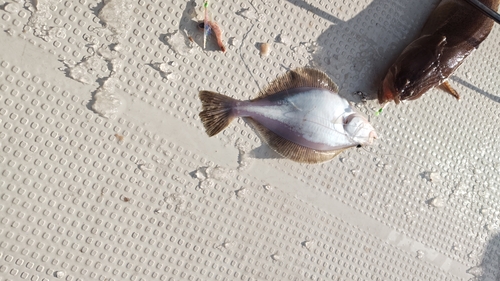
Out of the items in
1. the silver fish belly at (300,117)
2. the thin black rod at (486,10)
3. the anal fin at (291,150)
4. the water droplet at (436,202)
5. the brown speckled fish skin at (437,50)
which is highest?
the thin black rod at (486,10)

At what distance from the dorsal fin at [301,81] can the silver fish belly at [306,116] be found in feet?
0.09

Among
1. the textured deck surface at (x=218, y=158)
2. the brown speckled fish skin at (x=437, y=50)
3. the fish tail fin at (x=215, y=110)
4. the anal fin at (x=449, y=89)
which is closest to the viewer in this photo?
the textured deck surface at (x=218, y=158)

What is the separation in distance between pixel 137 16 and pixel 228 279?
108 cm

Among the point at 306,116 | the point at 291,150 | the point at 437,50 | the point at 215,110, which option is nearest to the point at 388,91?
the point at 437,50

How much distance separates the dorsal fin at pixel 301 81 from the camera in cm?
148

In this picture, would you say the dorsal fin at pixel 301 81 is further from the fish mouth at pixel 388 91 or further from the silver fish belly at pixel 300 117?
the fish mouth at pixel 388 91

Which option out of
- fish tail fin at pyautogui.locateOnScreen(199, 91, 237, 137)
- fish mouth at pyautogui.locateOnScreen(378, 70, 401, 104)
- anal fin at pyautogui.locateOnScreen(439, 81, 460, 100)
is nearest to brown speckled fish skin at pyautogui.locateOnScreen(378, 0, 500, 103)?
fish mouth at pyautogui.locateOnScreen(378, 70, 401, 104)

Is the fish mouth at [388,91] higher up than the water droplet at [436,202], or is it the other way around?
the fish mouth at [388,91]

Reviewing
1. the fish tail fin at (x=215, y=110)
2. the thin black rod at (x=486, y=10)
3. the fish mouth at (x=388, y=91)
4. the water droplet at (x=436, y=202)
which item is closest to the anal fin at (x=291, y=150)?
the fish tail fin at (x=215, y=110)

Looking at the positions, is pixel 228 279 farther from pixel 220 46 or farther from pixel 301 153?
pixel 220 46

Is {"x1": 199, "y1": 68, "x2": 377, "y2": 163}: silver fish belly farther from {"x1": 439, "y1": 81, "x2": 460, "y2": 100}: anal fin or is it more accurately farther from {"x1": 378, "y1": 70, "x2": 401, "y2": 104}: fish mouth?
{"x1": 439, "y1": 81, "x2": 460, "y2": 100}: anal fin

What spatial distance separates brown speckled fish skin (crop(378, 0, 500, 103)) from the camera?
1491 mm

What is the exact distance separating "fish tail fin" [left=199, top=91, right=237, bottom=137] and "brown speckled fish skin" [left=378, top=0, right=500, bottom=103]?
2.22 feet

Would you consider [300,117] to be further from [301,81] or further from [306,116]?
[301,81]
